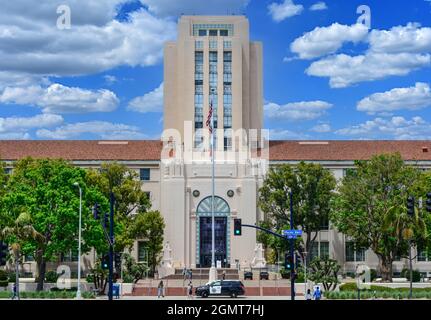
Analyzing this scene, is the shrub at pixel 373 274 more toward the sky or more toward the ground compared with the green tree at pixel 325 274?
more toward the ground

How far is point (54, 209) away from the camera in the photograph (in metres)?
56.8

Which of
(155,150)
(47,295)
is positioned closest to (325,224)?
(155,150)

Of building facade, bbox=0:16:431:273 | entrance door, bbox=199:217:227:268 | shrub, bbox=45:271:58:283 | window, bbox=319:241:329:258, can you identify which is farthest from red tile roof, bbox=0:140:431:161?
shrub, bbox=45:271:58:283

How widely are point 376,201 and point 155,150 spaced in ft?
102

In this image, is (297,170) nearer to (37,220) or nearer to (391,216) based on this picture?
(391,216)

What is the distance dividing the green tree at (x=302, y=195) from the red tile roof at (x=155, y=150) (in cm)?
1158

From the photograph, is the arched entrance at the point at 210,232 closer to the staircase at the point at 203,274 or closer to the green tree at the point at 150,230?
the staircase at the point at 203,274

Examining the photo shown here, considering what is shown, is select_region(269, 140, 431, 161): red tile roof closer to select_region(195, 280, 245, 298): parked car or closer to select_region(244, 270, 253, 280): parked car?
select_region(244, 270, 253, 280): parked car

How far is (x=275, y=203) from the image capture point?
75.5 m

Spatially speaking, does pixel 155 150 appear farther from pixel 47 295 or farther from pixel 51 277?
pixel 47 295

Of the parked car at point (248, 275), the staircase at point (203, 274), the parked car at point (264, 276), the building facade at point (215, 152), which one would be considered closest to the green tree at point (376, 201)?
the parked car at point (264, 276)

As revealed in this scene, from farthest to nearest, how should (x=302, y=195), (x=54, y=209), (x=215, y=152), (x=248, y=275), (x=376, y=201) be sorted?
1. (x=215, y=152)
2. (x=248, y=275)
3. (x=302, y=195)
4. (x=376, y=201)
5. (x=54, y=209)

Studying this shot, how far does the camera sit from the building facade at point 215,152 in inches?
3278

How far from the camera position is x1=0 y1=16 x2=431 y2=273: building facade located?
83.2 meters
